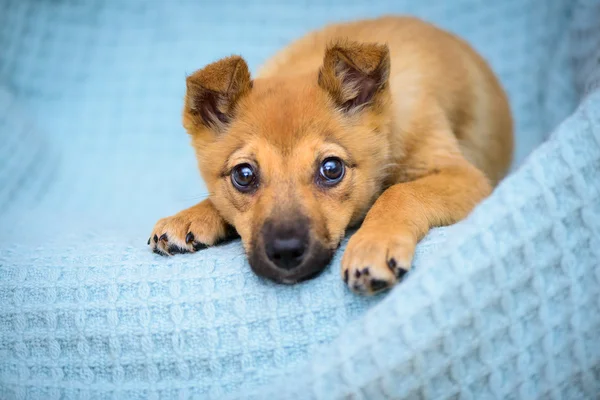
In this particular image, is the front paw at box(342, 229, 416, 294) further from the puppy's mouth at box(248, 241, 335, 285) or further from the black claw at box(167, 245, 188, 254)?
the black claw at box(167, 245, 188, 254)

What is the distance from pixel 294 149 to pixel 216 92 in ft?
1.42

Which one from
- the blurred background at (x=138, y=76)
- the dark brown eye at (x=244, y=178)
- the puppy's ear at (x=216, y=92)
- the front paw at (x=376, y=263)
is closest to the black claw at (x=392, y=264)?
the front paw at (x=376, y=263)

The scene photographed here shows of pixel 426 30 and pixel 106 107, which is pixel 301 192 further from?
pixel 106 107

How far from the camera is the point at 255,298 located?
6.36 ft

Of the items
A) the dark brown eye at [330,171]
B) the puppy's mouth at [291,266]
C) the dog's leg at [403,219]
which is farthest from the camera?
the dark brown eye at [330,171]

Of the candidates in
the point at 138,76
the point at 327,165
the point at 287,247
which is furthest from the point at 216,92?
the point at 138,76

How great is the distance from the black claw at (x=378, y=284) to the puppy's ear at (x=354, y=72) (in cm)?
82

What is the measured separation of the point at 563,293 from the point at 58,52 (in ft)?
11.7

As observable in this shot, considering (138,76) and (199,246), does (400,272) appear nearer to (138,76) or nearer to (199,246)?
(199,246)

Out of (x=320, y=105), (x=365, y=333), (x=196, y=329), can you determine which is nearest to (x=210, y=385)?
(x=196, y=329)

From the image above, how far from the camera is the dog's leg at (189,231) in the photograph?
7.36 feet

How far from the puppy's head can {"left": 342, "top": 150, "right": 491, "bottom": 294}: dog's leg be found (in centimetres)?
13

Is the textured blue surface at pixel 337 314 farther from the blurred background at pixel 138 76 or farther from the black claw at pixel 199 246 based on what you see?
the blurred background at pixel 138 76

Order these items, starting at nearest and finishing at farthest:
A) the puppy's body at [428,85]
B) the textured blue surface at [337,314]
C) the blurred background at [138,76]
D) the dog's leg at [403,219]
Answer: the textured blue surface at [337,314], the dog's leg at [403,219], the puppy's body at [428,85], the blurred background at [138,76]
